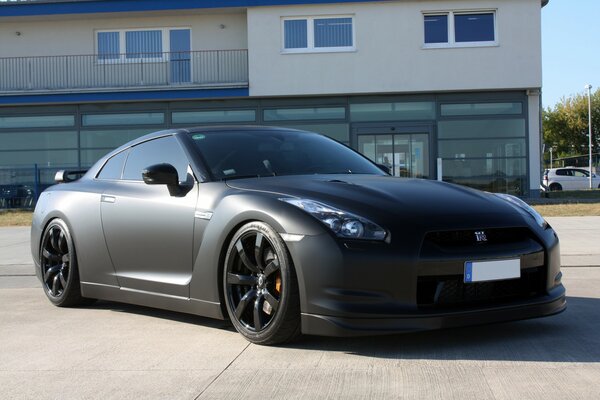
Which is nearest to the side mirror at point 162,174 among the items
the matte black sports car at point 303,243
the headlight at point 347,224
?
the matte black sports car at point 303,243

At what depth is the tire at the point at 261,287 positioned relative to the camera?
13.2 feet

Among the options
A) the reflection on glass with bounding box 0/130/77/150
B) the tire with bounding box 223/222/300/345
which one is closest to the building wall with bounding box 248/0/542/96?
the reflection on glass with bounding box 0/130/77/150

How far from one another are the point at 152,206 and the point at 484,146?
1893cm

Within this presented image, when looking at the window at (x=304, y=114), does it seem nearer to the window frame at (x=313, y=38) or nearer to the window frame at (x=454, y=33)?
the window frame at (x=313, y=38)

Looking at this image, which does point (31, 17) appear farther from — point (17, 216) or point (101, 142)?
point (17, 216)

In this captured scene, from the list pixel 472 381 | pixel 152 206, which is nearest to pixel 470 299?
pixel 472 381

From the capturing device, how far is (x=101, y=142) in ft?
78.2

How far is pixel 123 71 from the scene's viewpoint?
23.8 metres

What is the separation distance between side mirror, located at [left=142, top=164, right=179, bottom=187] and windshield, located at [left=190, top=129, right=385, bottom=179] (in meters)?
0.26

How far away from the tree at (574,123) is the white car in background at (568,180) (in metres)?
20.4

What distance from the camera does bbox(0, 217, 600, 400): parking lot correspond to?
332 centimetres

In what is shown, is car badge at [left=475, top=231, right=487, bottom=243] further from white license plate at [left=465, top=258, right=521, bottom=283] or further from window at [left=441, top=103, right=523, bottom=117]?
window at [left=441, top=103, right=523, bottom=117]

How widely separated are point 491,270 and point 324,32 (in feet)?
63.8

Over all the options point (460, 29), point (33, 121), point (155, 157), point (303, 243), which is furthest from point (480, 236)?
point (33, 121)
